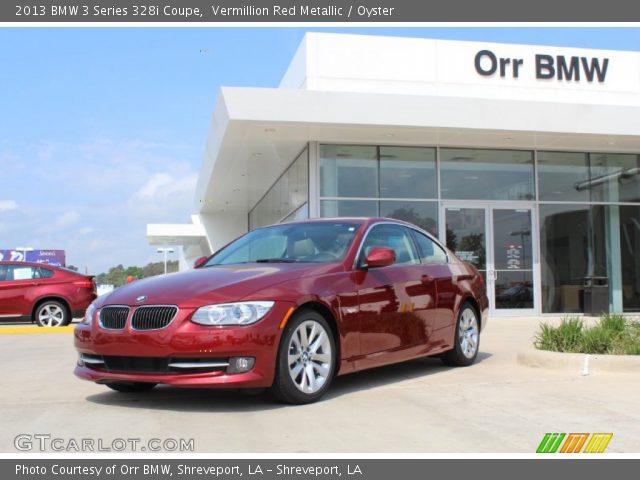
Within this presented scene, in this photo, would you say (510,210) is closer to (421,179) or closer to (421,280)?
(421,179)

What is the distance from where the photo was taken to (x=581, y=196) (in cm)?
1750

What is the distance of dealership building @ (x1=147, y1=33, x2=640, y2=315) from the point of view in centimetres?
1474

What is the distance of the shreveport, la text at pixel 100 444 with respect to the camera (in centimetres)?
405

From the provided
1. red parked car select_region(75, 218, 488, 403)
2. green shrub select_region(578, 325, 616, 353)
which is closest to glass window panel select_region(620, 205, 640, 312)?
green shrub select_region(578, 325, 616, 353)

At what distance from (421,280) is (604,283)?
11984 millimetres

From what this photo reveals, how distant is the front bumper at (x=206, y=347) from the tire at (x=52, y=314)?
1068cm

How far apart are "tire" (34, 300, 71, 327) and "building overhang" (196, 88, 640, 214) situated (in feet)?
16.4

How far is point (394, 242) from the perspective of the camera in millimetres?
7016

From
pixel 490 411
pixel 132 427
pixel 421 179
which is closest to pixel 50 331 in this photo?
pixel 421 179

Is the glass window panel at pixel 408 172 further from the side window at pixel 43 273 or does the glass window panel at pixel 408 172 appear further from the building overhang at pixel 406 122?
the side window at pixel 43 273

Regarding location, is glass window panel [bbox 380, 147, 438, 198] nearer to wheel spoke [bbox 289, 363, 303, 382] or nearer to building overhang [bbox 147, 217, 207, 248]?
wheel spoke [bbox 289, 363, 303, 382]

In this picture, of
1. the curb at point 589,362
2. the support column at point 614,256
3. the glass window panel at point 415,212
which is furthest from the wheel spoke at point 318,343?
the support column at point 614,256

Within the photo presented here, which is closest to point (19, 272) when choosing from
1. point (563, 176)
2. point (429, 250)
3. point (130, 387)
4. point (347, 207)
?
point (347, 207)
